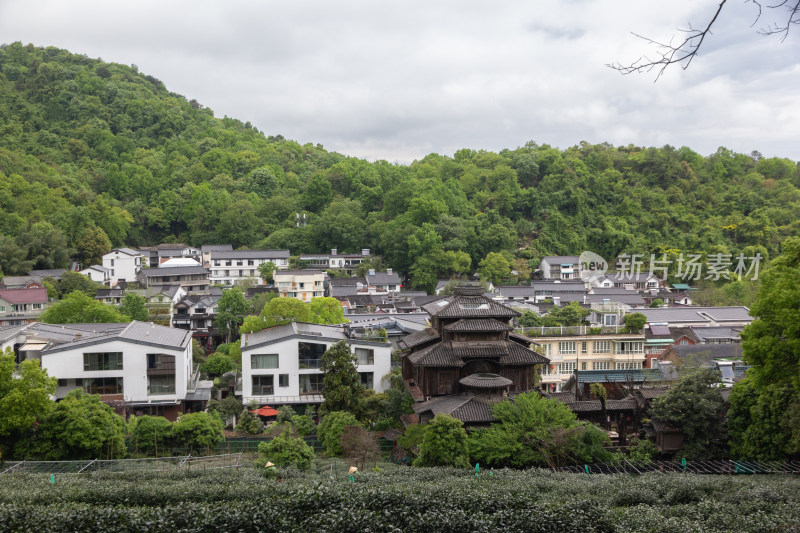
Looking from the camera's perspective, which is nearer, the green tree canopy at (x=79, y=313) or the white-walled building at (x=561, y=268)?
the green tree canopy at (x=79, y=313)

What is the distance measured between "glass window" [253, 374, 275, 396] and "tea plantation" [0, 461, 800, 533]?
1263 centimetres

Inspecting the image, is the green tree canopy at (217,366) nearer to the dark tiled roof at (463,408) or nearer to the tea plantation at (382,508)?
the dark tiled roof at (463,408)

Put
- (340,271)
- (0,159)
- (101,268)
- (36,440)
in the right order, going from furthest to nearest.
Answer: (0,159)
(340,271)
(101,268)
(36,440)

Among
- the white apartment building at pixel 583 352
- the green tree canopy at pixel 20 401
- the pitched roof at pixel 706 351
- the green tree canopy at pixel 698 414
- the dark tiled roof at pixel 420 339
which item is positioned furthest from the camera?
the white apartment building at pixel 583 352

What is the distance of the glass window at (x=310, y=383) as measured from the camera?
958 inches

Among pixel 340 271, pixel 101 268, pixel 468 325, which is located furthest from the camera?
pixel 340 271

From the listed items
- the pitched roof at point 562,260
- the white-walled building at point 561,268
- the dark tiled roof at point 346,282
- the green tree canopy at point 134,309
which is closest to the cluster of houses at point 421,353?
the green tree canopy at point 134,309

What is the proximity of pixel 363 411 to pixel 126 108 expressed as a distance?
76.0m

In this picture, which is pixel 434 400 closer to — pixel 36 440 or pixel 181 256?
pixel 36 440

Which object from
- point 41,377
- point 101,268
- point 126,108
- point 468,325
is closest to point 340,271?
point 101,268

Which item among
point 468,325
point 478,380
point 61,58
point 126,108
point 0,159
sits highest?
point 61,58

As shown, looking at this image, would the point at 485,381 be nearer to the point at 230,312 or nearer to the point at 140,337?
the point at 140,337

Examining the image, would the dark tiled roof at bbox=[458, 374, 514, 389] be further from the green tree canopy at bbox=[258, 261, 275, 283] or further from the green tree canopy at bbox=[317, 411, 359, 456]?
the green tree canopy at bbox=[258, 261, 275, 283]

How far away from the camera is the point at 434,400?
1959cm
